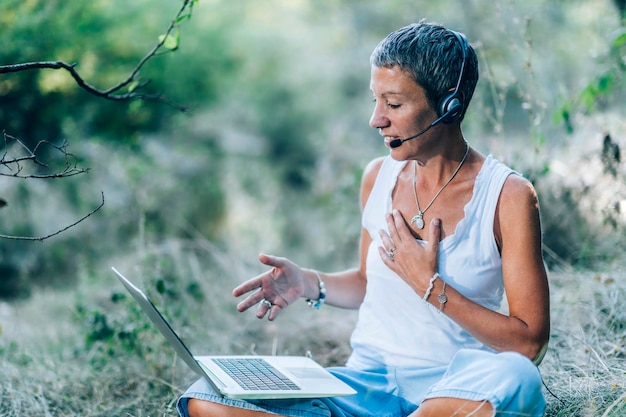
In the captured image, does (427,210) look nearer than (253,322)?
Yes

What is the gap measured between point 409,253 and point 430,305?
0.69ft

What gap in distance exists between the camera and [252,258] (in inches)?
212

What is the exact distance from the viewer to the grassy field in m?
2.69

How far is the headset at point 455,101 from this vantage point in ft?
6.86

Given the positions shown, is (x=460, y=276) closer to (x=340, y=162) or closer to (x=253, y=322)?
(x=253, y=322)

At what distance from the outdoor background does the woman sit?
0.54m

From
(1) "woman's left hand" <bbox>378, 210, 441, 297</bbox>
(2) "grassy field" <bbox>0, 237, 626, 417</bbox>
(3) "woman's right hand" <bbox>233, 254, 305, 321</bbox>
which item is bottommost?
(2) "grassy field" <bbox>0, 237, 626, 417</bbox>

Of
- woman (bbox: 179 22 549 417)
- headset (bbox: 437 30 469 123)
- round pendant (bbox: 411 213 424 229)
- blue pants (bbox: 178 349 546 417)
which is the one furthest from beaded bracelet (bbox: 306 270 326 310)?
headset (bbox: 437 30 469 123)

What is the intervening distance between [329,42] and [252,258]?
779cm

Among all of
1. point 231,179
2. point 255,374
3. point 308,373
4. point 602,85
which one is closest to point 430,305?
point 308,373

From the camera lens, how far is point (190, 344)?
369cm

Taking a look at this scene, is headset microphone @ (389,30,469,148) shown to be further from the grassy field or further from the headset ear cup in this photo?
the grassy field

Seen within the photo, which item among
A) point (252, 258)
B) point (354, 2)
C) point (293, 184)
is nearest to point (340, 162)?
point (293, 184)

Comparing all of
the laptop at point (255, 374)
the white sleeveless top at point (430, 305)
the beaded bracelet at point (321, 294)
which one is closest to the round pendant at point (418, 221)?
the white sleeveless top at point (430, 305)
